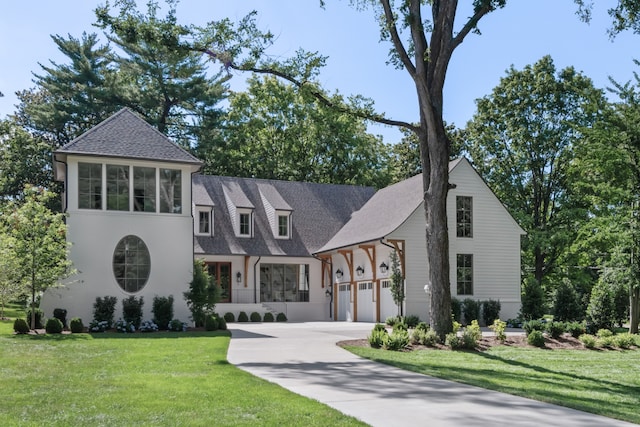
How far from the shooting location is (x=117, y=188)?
2358cm

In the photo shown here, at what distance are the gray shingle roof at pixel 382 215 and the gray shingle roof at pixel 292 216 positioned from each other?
40.5 inches

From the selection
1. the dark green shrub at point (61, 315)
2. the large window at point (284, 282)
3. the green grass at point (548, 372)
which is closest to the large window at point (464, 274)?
the large window at point (284, 282)

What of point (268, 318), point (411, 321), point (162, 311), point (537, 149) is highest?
point (537, 149)

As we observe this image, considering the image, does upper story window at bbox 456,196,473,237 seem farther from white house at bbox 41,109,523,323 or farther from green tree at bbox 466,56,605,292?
green tree at bbox 466,56,605,292

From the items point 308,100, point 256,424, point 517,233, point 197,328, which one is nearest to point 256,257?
point 197,328

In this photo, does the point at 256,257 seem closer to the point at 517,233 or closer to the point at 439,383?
the point at 517,233

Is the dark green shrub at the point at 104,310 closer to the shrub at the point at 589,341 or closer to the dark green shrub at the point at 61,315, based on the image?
the dark green shrub at the point at 61,315

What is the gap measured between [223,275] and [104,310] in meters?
9.65

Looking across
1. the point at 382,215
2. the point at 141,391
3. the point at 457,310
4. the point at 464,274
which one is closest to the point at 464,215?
the point at 464,274

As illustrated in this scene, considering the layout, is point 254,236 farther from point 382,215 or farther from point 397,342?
point 397,342

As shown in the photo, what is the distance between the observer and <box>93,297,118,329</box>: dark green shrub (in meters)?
22.5

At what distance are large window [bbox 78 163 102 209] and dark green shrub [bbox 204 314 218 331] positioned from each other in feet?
17.7

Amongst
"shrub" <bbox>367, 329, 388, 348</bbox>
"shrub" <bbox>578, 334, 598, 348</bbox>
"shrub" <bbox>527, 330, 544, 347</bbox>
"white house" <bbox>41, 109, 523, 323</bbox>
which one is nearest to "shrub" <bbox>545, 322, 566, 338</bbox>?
"shrub" <bbox>578, 334, 598, 348</bbox>

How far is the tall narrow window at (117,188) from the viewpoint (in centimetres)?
2347
